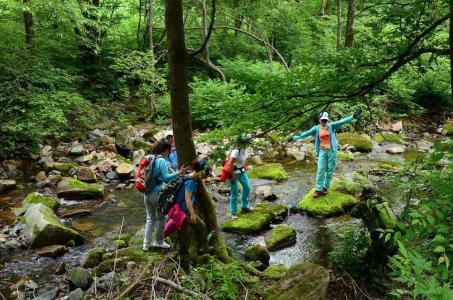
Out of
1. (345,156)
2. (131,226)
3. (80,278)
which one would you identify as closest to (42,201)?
(131,226)

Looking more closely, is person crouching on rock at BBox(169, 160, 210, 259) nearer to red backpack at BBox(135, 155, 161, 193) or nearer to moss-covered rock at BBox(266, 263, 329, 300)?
red backpack at BBox(135, 155, 161, 193)

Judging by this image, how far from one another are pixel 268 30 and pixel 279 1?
1780mm

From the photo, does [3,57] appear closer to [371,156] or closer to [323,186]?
[323,186]

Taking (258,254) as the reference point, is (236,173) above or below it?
above

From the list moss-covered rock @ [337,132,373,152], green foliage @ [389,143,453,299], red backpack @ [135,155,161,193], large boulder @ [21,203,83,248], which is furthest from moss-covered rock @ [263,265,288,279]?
moss-covered rock @ [337,132,373,152]

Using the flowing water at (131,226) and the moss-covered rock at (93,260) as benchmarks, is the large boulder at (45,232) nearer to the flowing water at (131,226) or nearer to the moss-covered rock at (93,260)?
the flowing water at (131,226)

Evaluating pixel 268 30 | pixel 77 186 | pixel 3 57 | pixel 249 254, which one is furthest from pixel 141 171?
pixel 268 30

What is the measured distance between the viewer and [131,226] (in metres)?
9.45

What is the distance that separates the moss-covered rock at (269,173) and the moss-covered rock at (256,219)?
274 centimetres

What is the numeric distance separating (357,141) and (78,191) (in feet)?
34.4

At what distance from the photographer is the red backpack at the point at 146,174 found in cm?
641

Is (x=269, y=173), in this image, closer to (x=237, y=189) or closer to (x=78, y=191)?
(x=237, y=189)

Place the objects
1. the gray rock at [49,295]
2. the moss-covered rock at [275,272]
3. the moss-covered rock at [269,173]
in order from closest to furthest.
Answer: the moss-covered rock at [275,272], the gray rock at [49,295], the moss-covered rock at [269,173]

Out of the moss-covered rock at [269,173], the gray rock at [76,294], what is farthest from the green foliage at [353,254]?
the moss-covered rock at [269,173]
